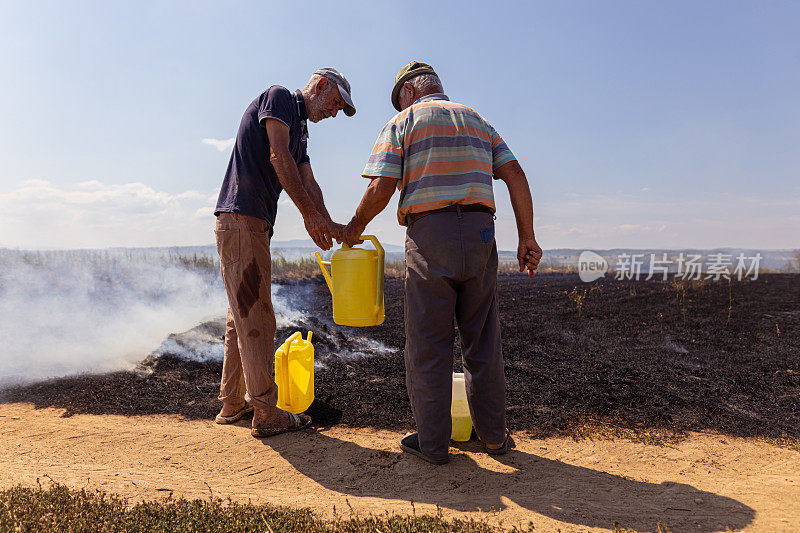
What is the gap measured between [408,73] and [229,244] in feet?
5.42

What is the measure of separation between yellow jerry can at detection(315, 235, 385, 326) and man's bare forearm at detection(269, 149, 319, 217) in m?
0.44

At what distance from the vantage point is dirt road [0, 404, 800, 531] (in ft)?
6.92

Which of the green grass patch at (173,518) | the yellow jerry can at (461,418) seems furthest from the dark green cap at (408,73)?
the green grass patch at (173,518)

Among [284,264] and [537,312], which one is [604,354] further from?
[284,264]

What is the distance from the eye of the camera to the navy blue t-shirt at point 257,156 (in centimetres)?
298

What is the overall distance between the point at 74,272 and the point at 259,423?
10.3 metres

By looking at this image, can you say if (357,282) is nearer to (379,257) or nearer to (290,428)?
(379,257)

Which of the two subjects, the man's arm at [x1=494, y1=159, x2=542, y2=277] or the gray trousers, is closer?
the gray trousers

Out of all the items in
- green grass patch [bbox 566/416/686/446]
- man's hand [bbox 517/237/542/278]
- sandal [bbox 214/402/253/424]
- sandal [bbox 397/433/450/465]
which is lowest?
sandal [bbox 214/402/253/424]

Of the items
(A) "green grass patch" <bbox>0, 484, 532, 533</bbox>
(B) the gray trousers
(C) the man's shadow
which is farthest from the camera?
(B) the gray trousers

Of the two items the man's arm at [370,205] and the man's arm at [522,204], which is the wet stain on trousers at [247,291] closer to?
the man's arm at [370,205]

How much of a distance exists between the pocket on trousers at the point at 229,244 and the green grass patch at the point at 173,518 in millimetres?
1481

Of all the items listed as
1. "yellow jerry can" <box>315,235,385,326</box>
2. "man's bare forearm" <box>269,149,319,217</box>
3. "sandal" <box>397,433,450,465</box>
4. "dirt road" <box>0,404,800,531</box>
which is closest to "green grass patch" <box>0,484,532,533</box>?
"dirt road" <box>0,404,800,531</box>

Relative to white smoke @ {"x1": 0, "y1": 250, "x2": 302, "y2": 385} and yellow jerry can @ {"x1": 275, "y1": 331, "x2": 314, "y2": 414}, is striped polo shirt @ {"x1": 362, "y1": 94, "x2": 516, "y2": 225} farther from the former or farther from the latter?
white smoke @ {"x1": 0, "y1": 250, "x2": 302, "y2": 385}
